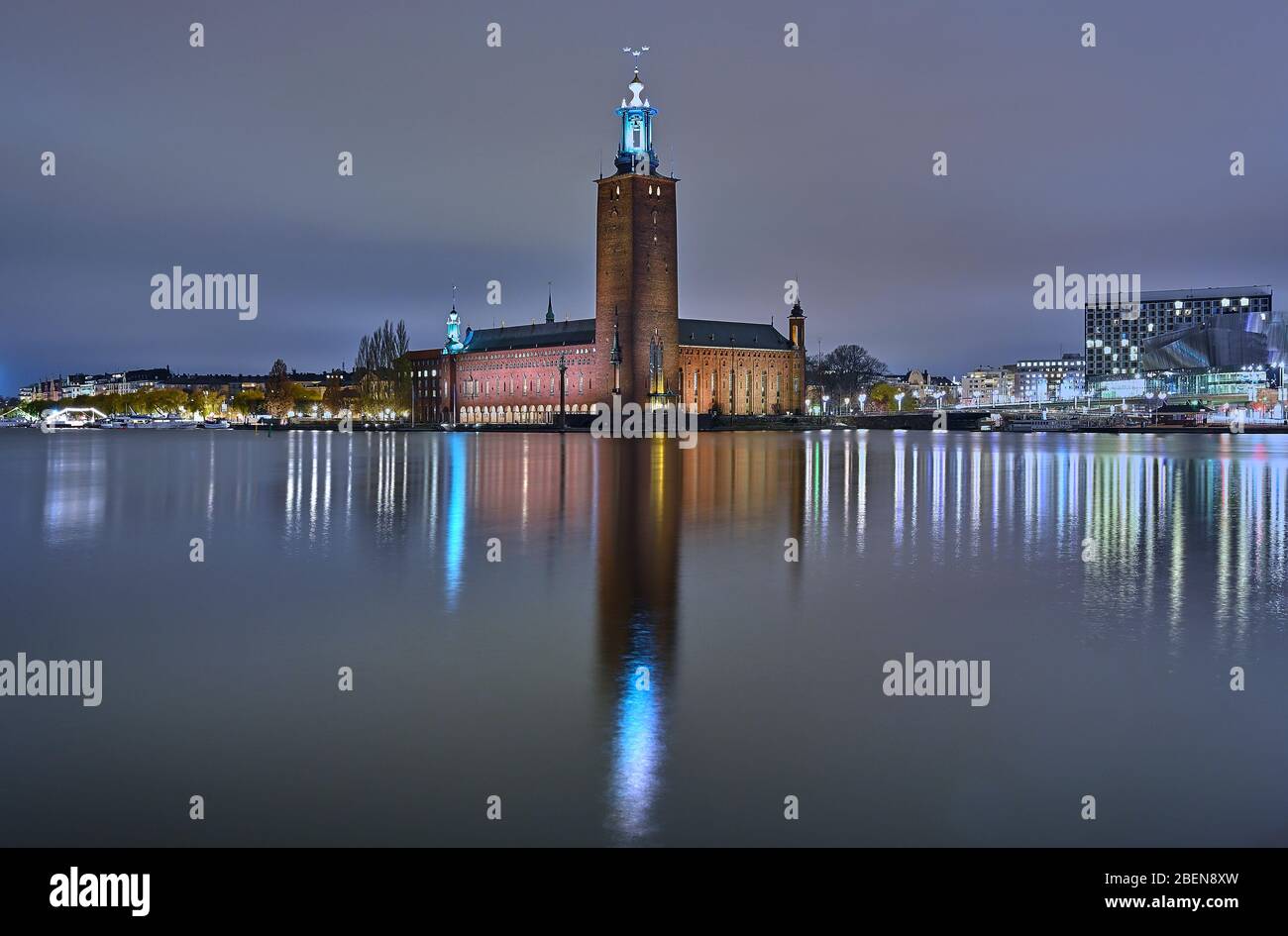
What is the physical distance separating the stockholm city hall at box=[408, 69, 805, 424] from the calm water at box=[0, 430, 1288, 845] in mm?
77858

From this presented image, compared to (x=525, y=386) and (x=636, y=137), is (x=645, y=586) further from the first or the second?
(x=525, y=386)

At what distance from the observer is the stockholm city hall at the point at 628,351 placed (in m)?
90.2

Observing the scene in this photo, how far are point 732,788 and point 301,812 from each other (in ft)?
5.46


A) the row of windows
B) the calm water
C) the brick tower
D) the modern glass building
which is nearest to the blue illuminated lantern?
the brick tower

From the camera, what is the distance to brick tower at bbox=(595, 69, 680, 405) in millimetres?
89688

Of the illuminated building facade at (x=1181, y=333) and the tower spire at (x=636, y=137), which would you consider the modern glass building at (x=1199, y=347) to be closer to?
the illuminated building facade at (x=1181, y=333)

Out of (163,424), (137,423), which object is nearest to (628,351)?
(163,424)

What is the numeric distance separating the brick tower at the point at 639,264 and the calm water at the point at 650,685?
7752 cm

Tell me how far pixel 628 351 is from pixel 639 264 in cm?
725

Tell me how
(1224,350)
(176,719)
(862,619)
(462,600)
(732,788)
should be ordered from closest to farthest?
(732,788) → (176,719) → (862,619) → (462,600) → (1224,350)

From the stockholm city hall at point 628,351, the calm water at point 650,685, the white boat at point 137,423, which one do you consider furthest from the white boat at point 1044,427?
the white boat at point 137,423
